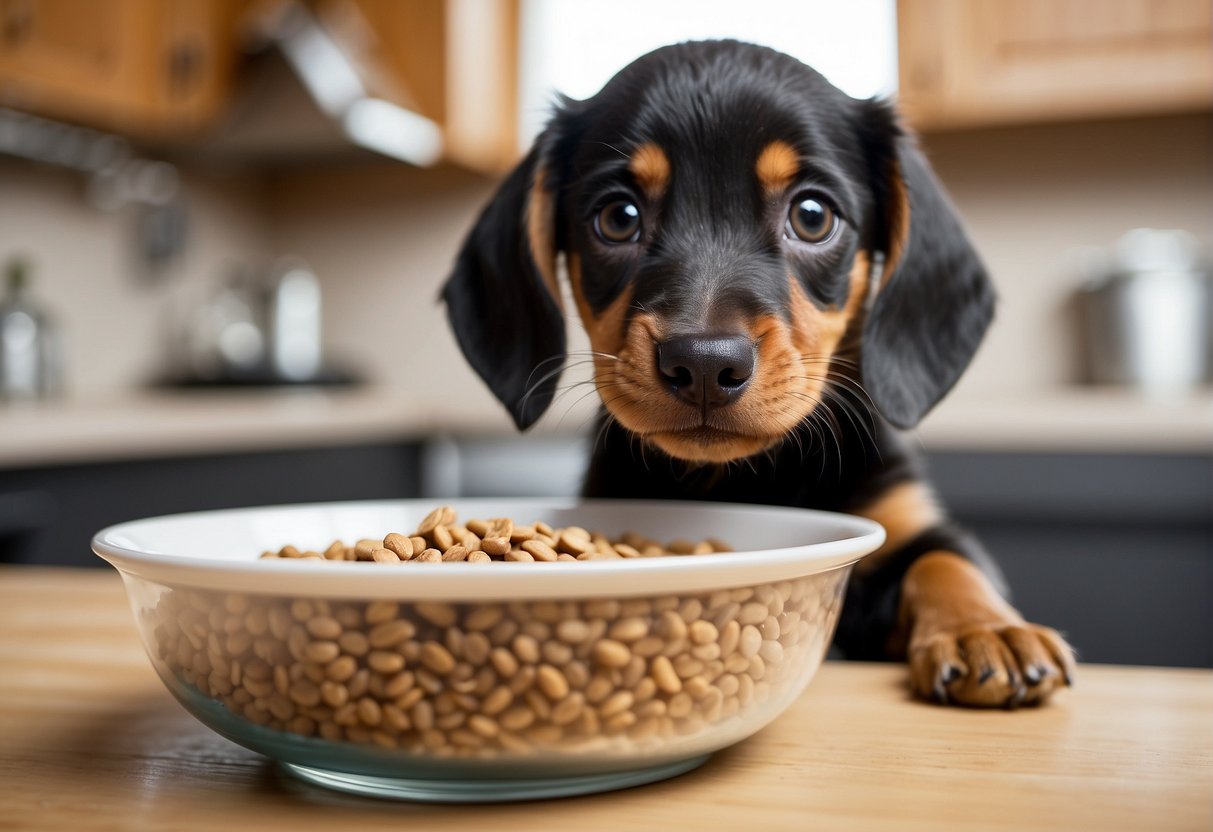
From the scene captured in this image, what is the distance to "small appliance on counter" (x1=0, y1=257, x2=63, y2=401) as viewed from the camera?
2898 mm

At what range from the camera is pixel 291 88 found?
331 centimetres

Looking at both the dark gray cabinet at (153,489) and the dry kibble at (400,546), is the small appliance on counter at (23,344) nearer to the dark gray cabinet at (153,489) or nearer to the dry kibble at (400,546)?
the dark gray cabinet at (153,489)

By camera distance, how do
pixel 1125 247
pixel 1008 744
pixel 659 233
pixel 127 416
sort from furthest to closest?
pixel 1125 247, pixel 127 416, pixel 659 233, pixel 1008 744

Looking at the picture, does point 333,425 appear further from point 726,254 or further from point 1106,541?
point 726,254

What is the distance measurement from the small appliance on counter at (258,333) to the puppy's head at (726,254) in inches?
101

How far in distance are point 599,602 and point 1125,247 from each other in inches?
130

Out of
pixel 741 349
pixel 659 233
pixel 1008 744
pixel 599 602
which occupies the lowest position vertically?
pixel 1008 744

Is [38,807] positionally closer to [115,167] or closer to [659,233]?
[659,233]

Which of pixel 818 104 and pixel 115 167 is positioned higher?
pixel 115 167

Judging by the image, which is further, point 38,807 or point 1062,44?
point 1062,44

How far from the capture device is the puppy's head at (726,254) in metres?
0.96

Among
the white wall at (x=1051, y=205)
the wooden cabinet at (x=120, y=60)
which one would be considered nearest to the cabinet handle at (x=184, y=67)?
the wooden cabinet at (x=120, y=60)

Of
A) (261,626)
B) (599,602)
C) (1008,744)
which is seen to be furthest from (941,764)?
(261,626)

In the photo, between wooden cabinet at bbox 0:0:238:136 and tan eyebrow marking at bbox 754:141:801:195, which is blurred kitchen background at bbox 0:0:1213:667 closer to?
wooden cabinet at bbox 0:0:238:136
